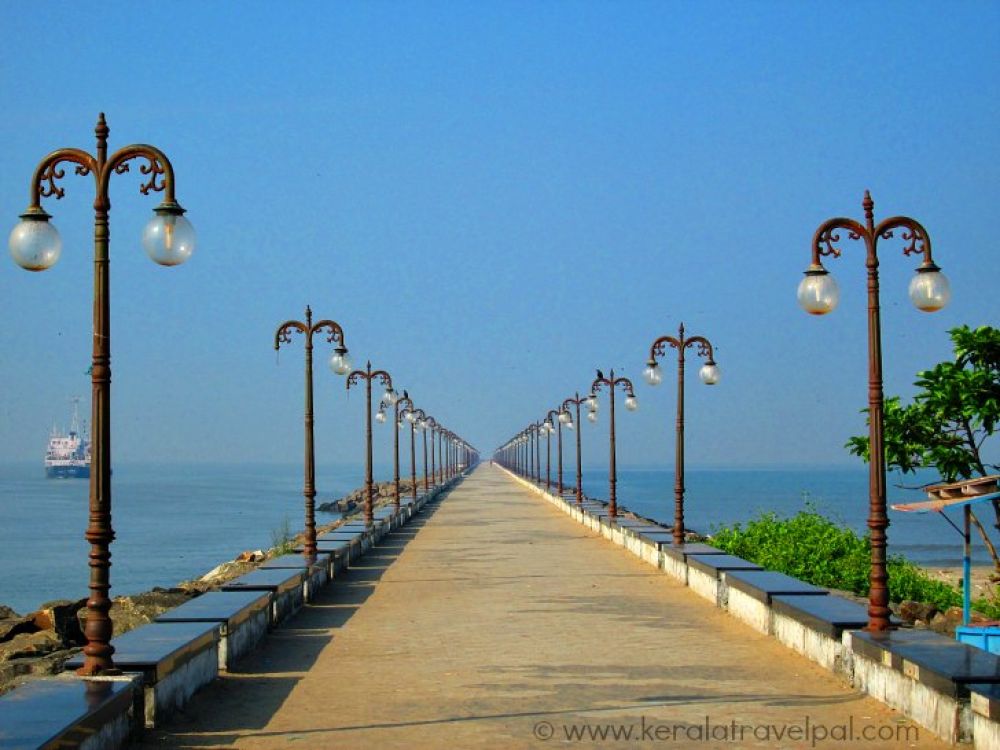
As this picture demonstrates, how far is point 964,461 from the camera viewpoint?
70.3 ft

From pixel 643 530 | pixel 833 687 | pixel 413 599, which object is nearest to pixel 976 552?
pixel 643 530

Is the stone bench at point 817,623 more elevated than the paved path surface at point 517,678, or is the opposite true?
the stone bench at point 817,623

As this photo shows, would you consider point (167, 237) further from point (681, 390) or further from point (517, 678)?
point (681, 390)

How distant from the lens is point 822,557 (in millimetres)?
28047

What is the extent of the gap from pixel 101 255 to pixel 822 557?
21.6 metres

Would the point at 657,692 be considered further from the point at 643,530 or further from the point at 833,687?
the point at 643,530

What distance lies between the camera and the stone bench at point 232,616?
1151 centimetres

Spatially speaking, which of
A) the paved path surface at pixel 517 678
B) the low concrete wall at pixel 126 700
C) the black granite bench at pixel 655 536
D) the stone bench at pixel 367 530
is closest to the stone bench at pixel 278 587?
the paved path surface at pixel 517 678

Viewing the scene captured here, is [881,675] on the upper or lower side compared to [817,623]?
lower

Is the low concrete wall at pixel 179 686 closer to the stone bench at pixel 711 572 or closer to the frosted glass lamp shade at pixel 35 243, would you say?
the frosted glass lamp shade at pixel 35 243

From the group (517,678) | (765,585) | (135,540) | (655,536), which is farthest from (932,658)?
(135,540)

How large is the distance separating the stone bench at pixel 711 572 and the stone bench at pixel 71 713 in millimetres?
9007

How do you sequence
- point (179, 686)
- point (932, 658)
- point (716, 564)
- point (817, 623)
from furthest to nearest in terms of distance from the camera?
point (716, 564), point (817, 623), point (179, 686), point (932, 658)

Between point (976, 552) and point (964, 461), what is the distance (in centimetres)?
5342
